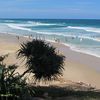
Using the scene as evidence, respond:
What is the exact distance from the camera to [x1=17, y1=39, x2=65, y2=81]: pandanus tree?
9781 mm

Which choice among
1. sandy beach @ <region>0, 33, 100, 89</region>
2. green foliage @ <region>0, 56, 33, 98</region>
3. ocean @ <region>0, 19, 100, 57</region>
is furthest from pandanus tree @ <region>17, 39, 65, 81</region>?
ocean @ <region>0, 19, 100, 57</region>

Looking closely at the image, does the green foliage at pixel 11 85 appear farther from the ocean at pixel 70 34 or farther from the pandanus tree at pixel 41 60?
the ocean at pixel 70 34

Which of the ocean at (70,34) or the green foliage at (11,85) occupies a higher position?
the green foliage at (11,85)

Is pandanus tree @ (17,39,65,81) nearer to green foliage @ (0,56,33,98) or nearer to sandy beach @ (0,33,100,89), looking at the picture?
green foliage @ (0,56,33,98)

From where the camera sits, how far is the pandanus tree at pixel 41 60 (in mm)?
9781

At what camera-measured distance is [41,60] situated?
32.0 feet

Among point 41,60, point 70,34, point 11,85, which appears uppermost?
point 41,60

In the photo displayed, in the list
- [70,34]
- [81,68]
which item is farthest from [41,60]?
[70,34]

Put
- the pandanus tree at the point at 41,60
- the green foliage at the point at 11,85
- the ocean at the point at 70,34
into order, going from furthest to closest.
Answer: the ocean at the point at 70,34 → the pandanus tree at the point at 41,60 → the green foliage at the point at 11,85

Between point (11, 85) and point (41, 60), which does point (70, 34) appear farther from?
point (11, 85)

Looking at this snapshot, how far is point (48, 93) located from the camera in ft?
32.6

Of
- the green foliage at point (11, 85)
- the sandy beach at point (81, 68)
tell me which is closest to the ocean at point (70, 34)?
the sandy beach at point (81, 68)

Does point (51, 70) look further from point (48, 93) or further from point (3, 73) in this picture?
point (3, 73)

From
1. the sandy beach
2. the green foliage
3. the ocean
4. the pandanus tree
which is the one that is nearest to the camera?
the green foliage
